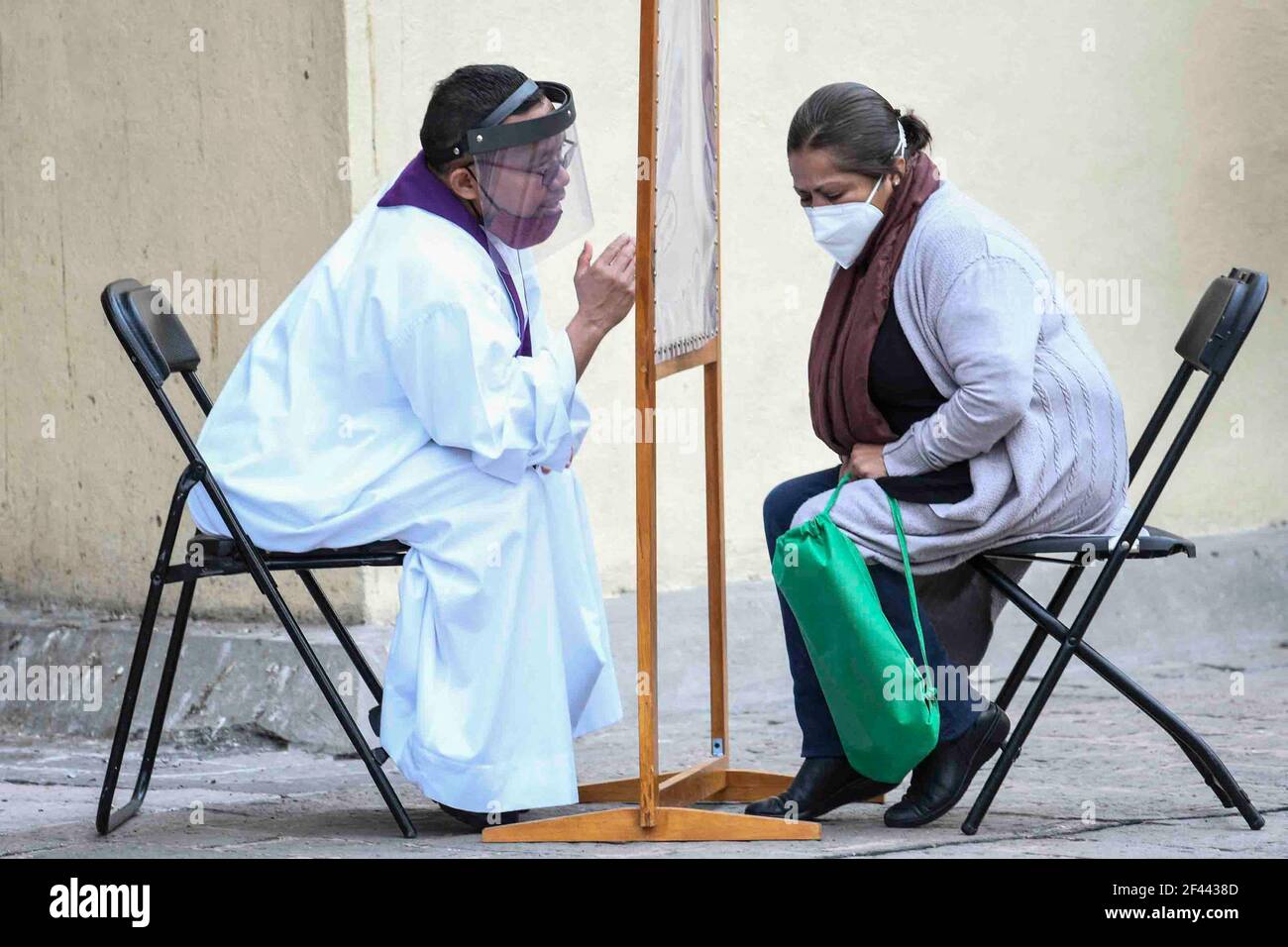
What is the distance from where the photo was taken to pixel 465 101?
143 inches

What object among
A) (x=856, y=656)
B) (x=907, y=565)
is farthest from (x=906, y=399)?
(x=856, y=656)

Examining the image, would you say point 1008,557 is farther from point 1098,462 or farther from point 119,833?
point 119,833

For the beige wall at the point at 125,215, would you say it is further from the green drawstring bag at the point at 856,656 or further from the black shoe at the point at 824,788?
the green drawstring bag at the point at 856,656

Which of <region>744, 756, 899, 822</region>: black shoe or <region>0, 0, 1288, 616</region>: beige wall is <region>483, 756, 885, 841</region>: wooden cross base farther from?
<region>0, 0, 1288, 616</region>: beige wall

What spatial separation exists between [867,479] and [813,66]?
8.61ft

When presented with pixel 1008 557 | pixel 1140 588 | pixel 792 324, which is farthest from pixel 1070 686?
pixel 1008 557

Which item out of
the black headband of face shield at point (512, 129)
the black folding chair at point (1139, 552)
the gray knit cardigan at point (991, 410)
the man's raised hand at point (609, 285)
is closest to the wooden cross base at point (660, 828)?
the black folding chair at point (1139, 552)

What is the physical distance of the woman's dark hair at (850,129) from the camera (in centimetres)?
361

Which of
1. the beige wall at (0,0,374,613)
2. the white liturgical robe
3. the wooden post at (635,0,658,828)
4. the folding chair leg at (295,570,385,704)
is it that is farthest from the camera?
the beige wall at (0,0,374,613)

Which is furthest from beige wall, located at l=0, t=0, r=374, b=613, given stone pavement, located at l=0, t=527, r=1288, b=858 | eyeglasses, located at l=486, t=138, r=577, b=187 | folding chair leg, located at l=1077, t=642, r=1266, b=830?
folding chair leg, located at l=1077, t=642, r=1266, b=830

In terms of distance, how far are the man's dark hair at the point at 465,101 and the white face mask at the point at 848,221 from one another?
24.1 inches

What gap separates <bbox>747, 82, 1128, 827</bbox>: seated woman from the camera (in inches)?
139

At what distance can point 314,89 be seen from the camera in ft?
16.7
